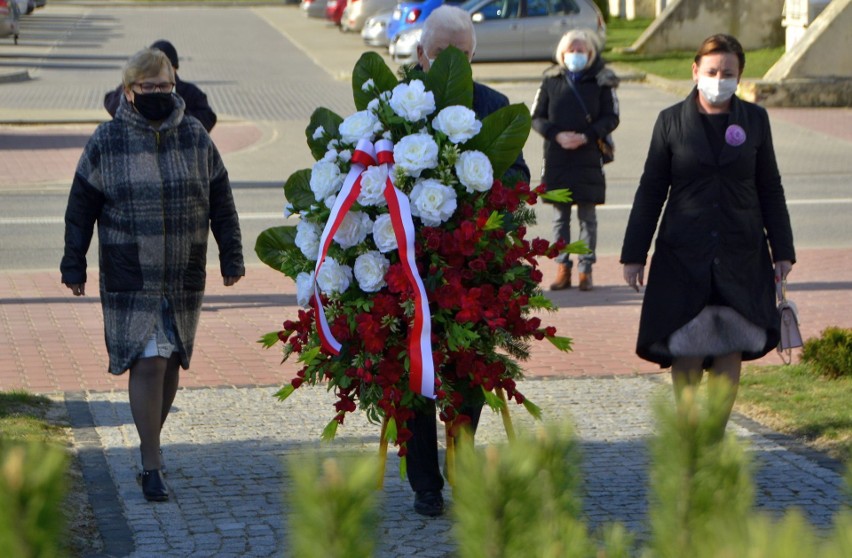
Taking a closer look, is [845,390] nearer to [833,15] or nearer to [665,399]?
[665,399]

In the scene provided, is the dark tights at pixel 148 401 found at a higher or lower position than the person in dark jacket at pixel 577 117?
lower

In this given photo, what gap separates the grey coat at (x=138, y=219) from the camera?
5367 millimetres

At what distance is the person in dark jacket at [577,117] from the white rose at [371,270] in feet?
16.8

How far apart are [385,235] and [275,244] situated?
62 cm

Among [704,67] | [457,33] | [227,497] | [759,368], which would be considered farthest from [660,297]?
[759,368]

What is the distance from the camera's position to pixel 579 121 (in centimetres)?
978

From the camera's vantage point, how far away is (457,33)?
5258mm

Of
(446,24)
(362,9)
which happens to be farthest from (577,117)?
(362,9)

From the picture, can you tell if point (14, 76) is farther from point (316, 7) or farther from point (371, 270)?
point (371, 270)

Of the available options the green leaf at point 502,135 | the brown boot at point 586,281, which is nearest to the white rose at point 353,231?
the green leaf at point 502,135

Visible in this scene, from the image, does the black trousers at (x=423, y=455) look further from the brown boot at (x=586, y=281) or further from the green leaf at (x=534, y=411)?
the brown boot at (x=586, y=281)

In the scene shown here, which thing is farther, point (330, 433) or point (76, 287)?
point (76, 287)

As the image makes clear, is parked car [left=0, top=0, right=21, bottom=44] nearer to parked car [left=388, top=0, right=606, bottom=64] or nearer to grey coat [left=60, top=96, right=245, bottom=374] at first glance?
parked car [left=388, top=0, right=606, bottom=64]

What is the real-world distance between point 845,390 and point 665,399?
20.8 feet
